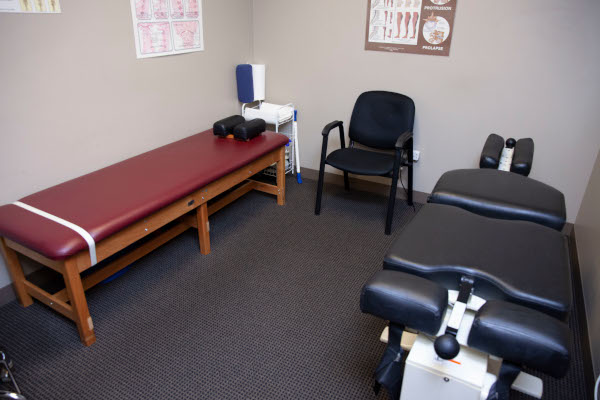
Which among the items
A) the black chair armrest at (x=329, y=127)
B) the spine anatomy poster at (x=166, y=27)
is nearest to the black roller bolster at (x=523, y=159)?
the black chair armrest at (x=329, y=127)

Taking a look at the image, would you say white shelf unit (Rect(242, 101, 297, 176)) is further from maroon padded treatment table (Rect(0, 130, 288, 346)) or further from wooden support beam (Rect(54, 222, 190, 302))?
wooden support beam (Rect(54, 222, 190, 302))

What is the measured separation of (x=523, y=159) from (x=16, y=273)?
262 centimetres

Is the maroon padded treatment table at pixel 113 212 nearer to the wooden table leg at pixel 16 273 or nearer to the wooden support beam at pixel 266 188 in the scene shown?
the wooden table leg at pixel 16 273

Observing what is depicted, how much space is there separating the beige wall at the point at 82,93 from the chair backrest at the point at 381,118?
1191 mm

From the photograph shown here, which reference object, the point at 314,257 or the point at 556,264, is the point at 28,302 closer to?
the point at 314,257

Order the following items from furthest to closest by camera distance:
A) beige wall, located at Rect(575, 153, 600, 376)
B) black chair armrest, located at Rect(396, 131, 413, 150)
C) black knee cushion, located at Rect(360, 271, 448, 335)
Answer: black chair armrest, located at Rect(396, 131, 413, 150)
beige wall, located at Rect(575, 153, 600, 376)
black knee cushion, located at Rect(360, 271, 448, 335)

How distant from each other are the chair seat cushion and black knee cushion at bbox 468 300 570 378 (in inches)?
63.6

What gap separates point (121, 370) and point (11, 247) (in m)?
0.77

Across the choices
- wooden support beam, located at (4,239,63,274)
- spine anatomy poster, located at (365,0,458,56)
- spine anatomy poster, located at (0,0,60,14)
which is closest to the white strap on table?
wooden support beam, located at (4,239,63,274)

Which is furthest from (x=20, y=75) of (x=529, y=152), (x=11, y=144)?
(x=529, y=152)

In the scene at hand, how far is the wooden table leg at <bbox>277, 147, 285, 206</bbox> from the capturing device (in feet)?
10.1

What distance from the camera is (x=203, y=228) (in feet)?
8.18

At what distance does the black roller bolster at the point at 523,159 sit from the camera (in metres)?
2.15

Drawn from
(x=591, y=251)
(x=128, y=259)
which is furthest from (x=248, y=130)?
(x=591, y=251)
